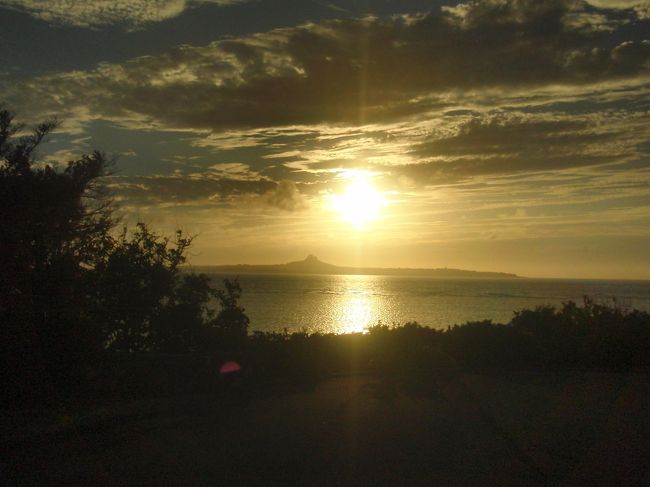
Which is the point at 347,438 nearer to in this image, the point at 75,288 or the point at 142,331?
the point at 75,288

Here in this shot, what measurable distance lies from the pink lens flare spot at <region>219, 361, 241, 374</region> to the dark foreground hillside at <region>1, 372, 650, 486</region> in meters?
0.51

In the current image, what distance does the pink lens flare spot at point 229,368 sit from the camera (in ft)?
33.8

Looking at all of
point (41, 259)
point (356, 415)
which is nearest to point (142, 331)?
point (41, 259)

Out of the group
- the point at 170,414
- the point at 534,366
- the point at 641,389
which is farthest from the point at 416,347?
the point at 170,414

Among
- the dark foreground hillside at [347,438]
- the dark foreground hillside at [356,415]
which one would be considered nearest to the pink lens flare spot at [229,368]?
the dark foreground hillside at [356,415]

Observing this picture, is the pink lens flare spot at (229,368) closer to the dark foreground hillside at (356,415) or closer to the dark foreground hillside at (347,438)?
the dark foreground hillside at (356,415)

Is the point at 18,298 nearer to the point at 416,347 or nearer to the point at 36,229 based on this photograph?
the point at 36,229

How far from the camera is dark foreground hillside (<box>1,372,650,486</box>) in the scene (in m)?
6.22

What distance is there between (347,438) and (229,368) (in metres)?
3.51

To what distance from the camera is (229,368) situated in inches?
411

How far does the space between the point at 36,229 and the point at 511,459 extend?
8594mm

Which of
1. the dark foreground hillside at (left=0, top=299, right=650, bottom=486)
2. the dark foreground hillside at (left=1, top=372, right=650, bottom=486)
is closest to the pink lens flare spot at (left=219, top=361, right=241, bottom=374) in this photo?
the dark foreground hillside at (left=0, top=299, right=650, bottom=486)

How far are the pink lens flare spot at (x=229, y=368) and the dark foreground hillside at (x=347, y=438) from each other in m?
0.51

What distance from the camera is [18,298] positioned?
925 centimetres
